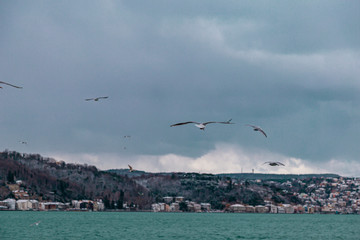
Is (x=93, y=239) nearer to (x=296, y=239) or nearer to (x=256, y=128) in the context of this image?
(x=296, y=239)

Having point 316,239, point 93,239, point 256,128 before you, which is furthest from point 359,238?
point 256,128

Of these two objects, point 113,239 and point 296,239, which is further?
point 296,239

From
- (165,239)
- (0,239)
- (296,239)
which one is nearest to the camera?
(0,239)

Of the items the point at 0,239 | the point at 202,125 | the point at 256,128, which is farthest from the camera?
the point at 0,239

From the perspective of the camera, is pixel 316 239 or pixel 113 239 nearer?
pixel 113 239

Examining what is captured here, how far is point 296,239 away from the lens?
113 m

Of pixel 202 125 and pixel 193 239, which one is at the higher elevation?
pixel 202 125

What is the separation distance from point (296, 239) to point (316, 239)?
5.14 meters

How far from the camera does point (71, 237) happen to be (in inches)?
4045

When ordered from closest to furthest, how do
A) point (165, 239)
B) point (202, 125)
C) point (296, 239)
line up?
point (202, 125), point (165, 239), point (296, 239)

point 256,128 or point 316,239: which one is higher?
point 256,128

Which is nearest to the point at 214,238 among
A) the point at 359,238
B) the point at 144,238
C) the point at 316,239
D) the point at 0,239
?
the point at 144,238

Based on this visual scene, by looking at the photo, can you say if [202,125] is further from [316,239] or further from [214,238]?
[316,239]

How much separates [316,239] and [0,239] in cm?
5990
